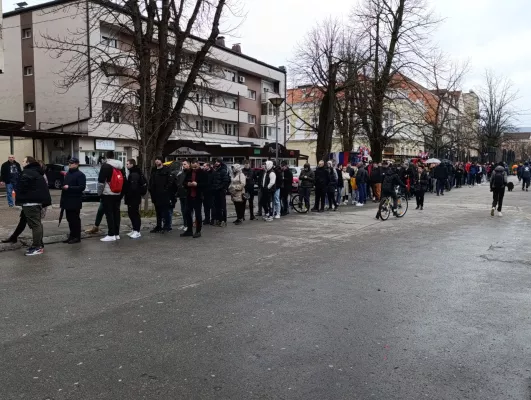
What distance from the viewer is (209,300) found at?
5.62m

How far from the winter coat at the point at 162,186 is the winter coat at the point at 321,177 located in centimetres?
631

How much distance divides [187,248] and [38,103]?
31.0 m

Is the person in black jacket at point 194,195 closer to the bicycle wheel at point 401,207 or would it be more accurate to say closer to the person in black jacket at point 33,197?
the person in black jacket at point 33,197

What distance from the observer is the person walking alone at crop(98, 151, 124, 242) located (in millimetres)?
10212

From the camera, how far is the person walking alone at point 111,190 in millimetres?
10212

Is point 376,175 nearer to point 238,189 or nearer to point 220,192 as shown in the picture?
point 238,189

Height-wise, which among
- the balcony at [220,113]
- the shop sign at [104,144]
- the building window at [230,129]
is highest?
the balcony at [220,113]

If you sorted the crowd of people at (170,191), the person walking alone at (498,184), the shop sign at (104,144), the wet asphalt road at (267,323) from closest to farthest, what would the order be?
1. the wet asphalt road at (267,323)
2. the crowd of people at (170,191)
3. the person walking alone at (498,184)
4. the shop sign at (104,144)

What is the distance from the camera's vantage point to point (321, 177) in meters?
16.4

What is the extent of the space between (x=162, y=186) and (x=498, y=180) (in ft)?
34.6

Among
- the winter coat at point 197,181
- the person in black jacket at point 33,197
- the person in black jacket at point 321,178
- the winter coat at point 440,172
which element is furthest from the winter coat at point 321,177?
the winter coat at point 440,172

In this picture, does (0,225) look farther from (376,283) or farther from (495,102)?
(495,102)

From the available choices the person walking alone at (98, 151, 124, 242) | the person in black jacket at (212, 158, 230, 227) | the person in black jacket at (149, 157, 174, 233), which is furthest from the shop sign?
the person walking alone at (98, 151, 124, 242)

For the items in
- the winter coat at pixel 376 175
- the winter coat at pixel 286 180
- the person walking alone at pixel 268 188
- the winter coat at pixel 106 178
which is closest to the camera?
the winter coat at pixel 106 178
